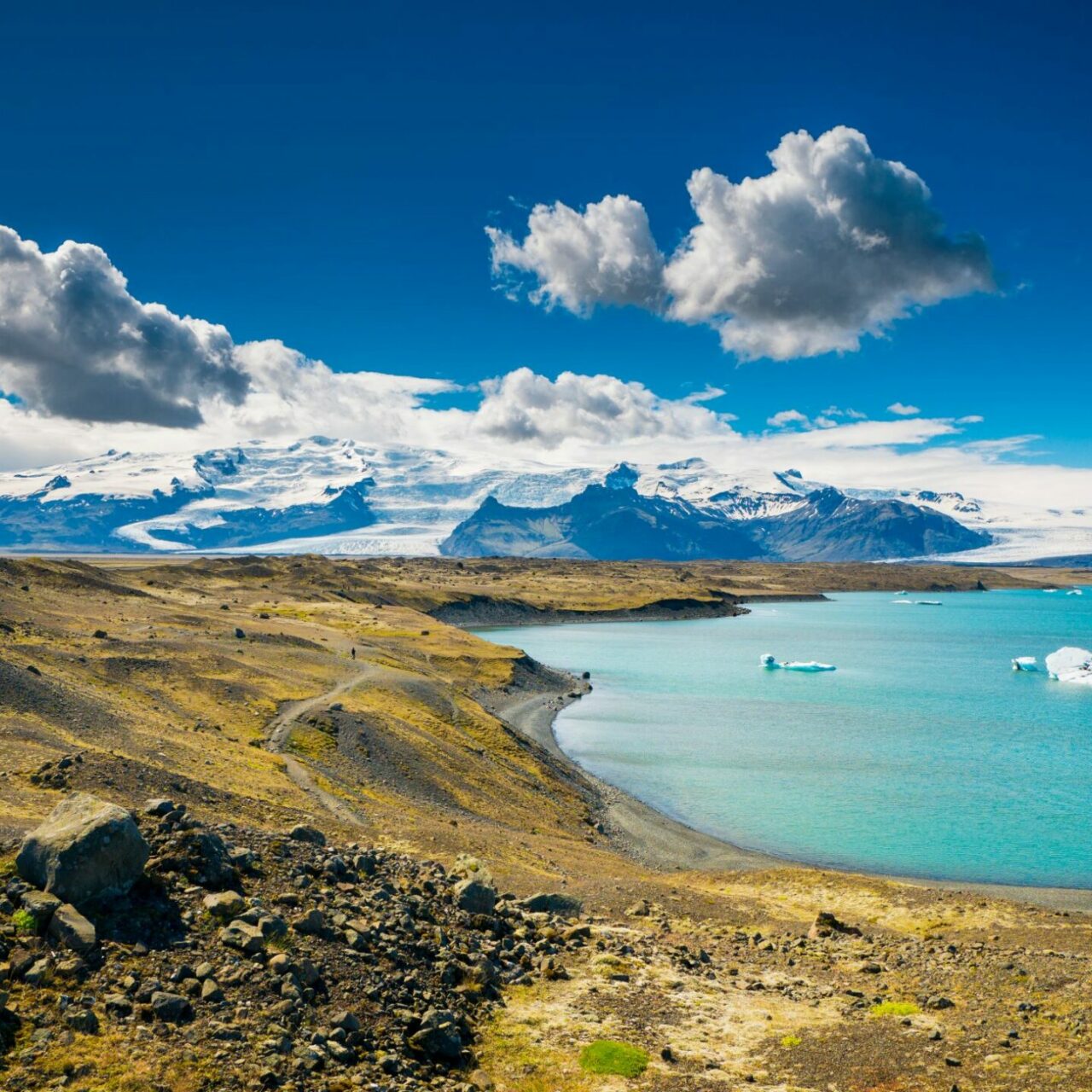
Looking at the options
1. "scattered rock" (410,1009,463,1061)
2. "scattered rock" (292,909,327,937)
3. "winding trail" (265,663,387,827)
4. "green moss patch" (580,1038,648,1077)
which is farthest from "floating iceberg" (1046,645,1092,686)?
"scattered rock" (292,909,327,937)

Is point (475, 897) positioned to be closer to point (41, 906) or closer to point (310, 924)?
point (310, 924)

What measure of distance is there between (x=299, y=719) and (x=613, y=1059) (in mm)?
53776

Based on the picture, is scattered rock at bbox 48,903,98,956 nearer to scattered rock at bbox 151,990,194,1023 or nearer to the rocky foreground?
the rocky foreground

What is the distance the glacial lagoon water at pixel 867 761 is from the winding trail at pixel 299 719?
80.7ft

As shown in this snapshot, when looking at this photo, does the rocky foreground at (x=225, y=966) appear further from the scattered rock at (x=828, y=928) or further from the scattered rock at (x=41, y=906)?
the scattered rock at (x=828, y=928)

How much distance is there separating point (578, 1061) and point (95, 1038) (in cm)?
1138

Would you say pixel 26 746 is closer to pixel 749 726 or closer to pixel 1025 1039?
pixel 1025 1039

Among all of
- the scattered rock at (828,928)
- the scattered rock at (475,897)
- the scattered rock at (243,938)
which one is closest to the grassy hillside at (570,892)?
the scattered rock at (828,928)

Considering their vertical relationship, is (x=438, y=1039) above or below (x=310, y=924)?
below

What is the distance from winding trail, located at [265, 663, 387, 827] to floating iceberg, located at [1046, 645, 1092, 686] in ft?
374

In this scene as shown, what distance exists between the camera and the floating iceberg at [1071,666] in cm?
13988

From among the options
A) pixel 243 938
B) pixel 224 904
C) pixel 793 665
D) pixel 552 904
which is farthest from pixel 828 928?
pixel 793 665

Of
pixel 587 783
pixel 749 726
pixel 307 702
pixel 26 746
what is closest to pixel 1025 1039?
pixel 26 746

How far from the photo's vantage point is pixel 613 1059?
21812 millimetres
